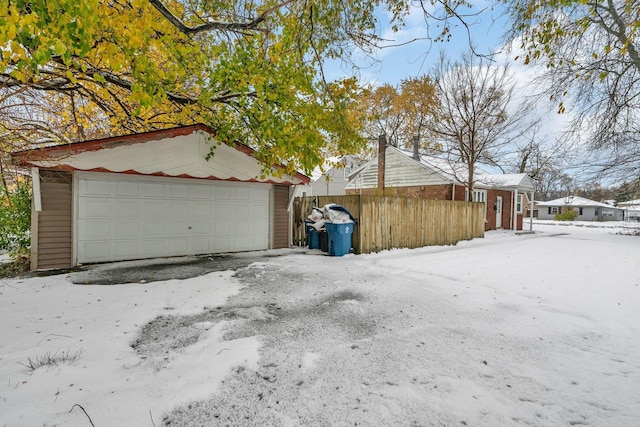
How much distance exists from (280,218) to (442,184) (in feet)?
35.8

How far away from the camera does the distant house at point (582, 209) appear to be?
145ft

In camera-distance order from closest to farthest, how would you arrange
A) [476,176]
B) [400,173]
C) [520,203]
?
[476,176] → [400,173] → [520,203]

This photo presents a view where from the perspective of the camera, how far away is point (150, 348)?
9.90 ft

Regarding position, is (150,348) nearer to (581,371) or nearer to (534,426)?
(534,426)

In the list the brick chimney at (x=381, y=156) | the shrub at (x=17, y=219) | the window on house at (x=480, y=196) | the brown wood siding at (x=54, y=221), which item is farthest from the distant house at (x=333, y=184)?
the shrub at (x=17, y=219)

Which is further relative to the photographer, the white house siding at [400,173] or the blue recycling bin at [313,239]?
the white house siding at [400,173]

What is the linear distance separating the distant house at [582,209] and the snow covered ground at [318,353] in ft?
163

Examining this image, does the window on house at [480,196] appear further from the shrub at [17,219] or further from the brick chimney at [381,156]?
the shrub at [17,219]

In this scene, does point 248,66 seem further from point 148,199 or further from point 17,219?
point 17,219

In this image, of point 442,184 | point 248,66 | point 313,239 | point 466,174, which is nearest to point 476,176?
point 466,174

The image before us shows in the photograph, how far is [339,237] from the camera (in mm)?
8523

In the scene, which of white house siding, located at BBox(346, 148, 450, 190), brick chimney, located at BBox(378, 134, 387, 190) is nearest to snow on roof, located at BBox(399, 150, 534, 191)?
white house siding, located at BBox(346, 148, 450, 190)

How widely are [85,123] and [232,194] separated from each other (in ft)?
15.6

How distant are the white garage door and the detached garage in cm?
2
